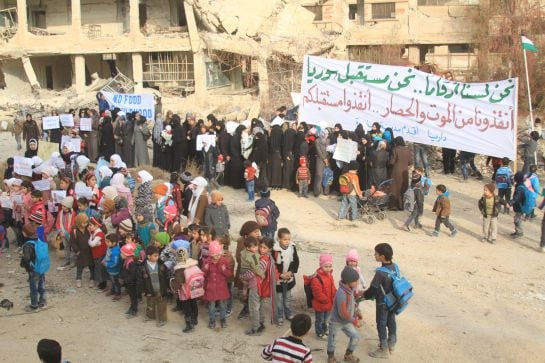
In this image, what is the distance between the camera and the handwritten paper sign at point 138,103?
52.9ft

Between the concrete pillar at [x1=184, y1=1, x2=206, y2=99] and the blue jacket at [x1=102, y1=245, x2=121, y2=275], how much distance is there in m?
20.8

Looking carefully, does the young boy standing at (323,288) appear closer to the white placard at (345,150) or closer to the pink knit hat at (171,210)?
the pink knit hat at (171,210)

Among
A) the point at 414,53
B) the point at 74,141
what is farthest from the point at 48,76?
the point at 74,141

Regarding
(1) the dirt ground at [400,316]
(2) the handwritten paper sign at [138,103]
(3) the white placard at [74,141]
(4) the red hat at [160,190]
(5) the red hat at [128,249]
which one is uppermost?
(2) the handwritten paper sign at [138,103]

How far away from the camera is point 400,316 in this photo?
25.4 ft

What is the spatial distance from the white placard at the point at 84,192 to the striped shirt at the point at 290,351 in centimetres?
572

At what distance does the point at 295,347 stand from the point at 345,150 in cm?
817

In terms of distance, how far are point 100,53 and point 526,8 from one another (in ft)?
63.1

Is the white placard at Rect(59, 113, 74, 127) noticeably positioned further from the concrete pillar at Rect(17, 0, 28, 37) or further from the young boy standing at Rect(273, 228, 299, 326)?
the concrete pillar at Rect(17, 0, 28, 37)

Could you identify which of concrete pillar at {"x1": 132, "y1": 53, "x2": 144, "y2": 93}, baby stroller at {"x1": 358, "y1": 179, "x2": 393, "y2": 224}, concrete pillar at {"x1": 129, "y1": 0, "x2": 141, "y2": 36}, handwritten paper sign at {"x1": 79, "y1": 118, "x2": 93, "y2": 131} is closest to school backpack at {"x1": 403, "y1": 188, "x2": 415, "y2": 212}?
baby stroller at {"x1": 358, "y1": 179, "x2": 393, "y2": 224}

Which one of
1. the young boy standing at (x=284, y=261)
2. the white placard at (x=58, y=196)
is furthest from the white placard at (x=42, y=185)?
the young boy standing at (x=284, y=261)

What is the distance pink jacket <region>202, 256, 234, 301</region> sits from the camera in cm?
709

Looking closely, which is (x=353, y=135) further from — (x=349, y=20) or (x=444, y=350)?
(x=349, y=20)

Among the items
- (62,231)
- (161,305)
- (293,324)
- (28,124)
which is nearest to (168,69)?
(28,124)
